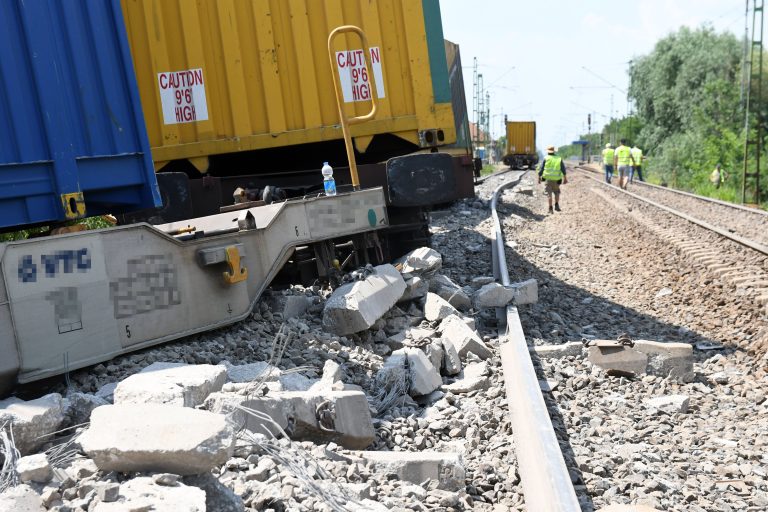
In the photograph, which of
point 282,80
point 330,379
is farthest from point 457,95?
point 330,379

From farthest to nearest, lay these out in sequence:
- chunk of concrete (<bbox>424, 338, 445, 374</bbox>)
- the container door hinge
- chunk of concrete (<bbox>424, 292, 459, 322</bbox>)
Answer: chunk of concrete (<bbox>424, 292, 459, 322</bbox>) → chunk of concrete (<bbox>424, 338, 445, 374</bbox>) → the container door hinge

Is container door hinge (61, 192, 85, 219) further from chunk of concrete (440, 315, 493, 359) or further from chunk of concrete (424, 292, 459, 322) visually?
chunk of concrete (424, 292, 459, 322)

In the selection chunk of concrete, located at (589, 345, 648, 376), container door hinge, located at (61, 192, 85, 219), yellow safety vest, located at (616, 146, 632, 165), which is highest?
container door hinge, located at (61, 192, 85, 219)

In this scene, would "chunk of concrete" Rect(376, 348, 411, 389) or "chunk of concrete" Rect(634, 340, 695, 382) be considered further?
"chunk of concrete" Rect(634, 340, 695, 382)

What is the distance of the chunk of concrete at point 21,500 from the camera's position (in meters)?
2.49

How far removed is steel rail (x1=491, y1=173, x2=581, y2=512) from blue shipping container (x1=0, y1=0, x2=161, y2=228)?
8.32ft

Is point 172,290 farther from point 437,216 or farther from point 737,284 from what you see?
point 437,216

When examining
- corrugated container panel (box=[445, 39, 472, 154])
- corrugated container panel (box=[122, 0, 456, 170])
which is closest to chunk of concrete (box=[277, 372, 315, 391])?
corrugated container panel (box=[122, 0, 456, 170])

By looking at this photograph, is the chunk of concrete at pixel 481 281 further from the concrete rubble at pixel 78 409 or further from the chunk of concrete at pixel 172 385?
the concrete rubble at pixel 78 409

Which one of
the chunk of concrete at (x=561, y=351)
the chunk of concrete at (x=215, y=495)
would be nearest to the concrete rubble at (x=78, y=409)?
the chunk of concrete at (x=215, y=495)

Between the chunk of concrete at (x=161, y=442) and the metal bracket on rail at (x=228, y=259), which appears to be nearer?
the chunk of concrete at (x=161, y=442)

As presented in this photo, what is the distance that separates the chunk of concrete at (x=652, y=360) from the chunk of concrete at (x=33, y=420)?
11.9 feet

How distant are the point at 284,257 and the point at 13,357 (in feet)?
7.46

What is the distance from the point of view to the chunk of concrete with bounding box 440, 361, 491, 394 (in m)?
4.85
